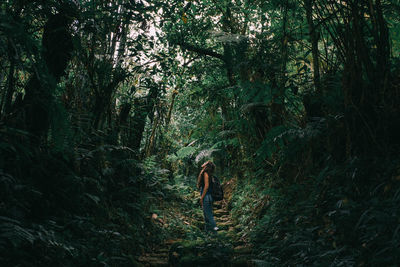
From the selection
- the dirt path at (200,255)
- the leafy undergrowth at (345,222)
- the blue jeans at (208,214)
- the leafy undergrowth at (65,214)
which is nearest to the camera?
the leafy undergrowth at (345,222)

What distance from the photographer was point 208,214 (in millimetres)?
6102

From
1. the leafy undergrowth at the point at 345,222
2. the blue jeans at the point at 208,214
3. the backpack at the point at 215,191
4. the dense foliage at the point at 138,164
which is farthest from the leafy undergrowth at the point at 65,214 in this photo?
the leafy undergrowth at the point at 345,222

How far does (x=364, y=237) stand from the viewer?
232 centimetres

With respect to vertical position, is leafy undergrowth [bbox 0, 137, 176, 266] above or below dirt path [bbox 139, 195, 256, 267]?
above

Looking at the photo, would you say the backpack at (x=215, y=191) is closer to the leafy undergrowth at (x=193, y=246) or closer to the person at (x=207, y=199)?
the person at (x=207, y=199)

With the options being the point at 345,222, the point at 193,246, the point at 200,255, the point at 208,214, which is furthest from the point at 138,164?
the point at 345,222

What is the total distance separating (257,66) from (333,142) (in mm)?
2981

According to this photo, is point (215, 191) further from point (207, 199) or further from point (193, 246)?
point (193, 246)

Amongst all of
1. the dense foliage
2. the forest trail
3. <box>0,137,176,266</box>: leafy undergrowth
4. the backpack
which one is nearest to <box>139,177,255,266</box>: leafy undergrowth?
the forest trail

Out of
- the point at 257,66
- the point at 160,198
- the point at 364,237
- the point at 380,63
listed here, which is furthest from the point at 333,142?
the point at 160,198

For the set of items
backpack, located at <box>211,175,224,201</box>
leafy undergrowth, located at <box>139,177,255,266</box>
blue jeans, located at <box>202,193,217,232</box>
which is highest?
backpack, located at <box>211,175,224,201</box>

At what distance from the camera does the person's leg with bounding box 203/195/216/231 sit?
6024 millimetres

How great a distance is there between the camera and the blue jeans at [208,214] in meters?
6.02

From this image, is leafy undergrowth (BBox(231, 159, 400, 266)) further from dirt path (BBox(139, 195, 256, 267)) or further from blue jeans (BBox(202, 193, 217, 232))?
blue jeans (BBox(202, 193, 217, 232))
